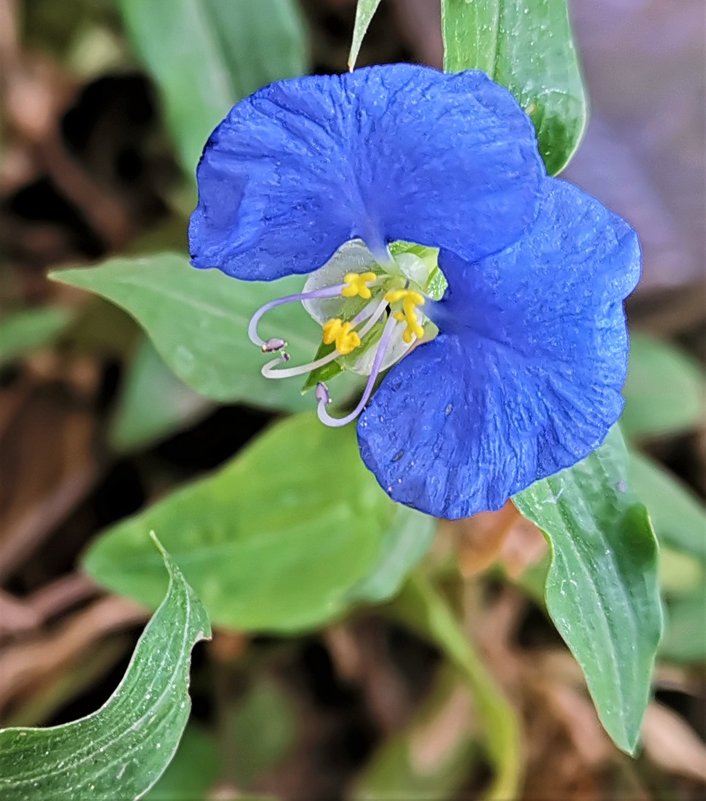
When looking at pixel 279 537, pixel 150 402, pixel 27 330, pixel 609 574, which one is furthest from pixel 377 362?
pixel 27 330

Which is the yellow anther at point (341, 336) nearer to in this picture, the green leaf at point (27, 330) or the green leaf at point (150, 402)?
the green leaf at point (150, 402)

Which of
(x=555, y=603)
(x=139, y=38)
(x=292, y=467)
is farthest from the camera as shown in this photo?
(x=139, y=38)

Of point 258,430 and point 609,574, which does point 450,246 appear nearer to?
point 609,574

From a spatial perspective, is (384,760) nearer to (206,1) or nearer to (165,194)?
(165,194)

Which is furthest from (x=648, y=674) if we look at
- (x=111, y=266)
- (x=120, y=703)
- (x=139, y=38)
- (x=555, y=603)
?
(x=139, y=38)

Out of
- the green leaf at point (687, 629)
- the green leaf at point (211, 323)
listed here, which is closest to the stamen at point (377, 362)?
the green leaf at point (211, 323)

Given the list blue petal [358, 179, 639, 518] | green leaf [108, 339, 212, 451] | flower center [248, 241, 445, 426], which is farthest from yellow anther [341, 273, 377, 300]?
green leaf [108, 339, 212, 451]
